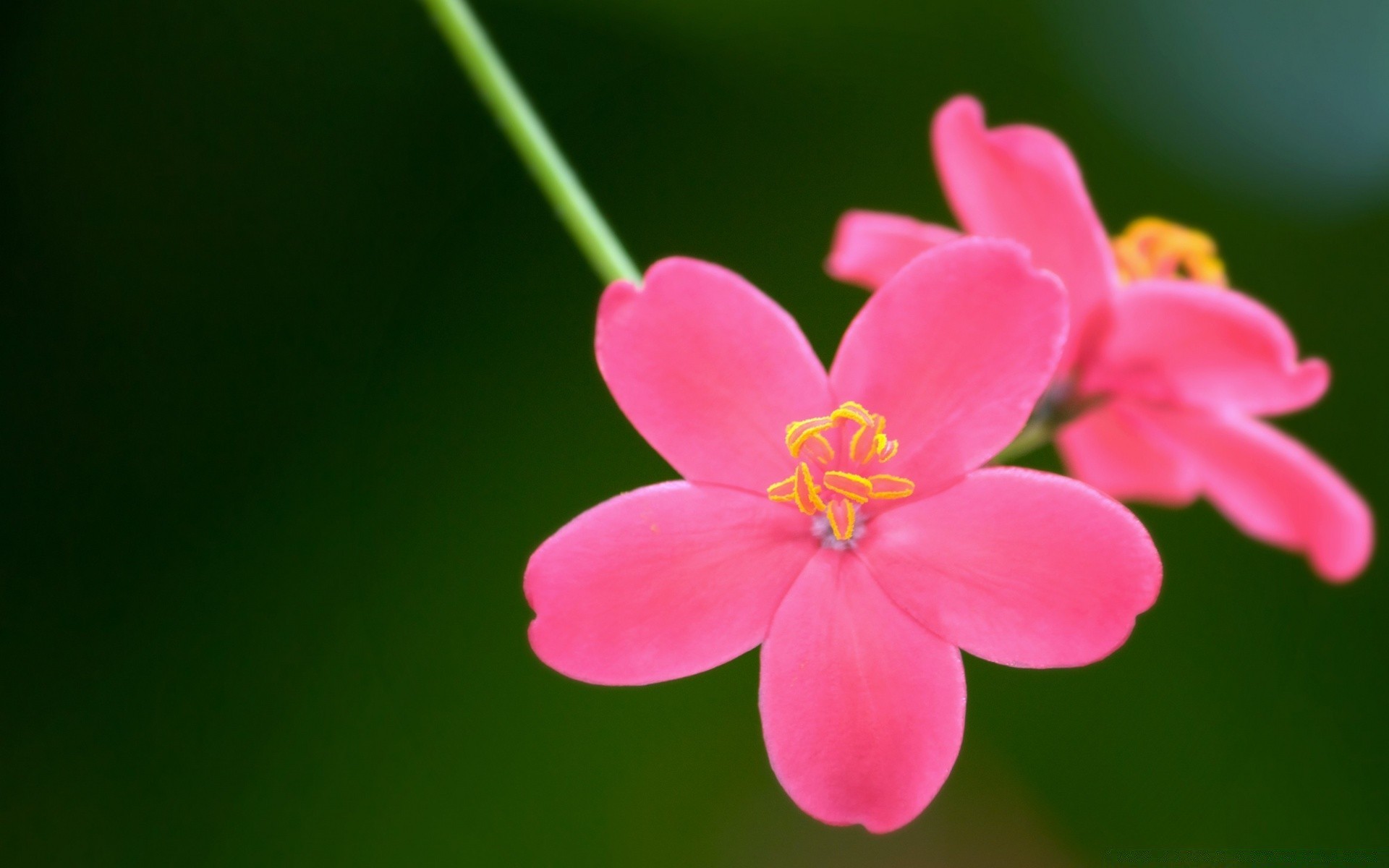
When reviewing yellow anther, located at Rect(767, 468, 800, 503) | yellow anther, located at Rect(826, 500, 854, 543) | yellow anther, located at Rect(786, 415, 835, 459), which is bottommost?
yellow anther, located at Rect(826, 500, 854, 543)

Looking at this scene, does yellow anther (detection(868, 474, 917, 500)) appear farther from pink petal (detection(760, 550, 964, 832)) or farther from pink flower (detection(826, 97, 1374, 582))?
pink flower (detection(826, 97, 1374, 582))

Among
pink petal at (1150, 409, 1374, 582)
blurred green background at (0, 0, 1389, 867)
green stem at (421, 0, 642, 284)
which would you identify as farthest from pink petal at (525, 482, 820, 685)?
blurred green background at (0, 0, 1389, 867)

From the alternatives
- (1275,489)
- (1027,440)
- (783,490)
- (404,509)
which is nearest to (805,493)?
(783,490)

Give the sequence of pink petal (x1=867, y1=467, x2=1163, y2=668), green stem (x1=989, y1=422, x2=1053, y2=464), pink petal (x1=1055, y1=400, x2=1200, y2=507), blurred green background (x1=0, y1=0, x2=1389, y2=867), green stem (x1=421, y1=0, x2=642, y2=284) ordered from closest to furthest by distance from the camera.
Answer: pink petal (x1=867, y1=467, x2=1163, y2=668) < green stem (x1=421, y1=0, x2=642, y2=284) < green stem (x1=989, y1=422, x2=1053, y2=464) < pink petal (x1=1055, y1=400, x2=1200, y2=507) < blurred green background (x1=0, y1=0, x2=1389, y2=867)

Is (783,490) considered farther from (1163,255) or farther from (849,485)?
(1163,255)

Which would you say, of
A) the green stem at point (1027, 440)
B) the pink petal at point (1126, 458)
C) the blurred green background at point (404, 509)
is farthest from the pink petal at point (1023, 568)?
the blurred green background at point (404, 509)

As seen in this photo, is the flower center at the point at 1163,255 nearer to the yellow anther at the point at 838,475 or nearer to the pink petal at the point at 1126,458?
the pink petal at the point at 1126,458
